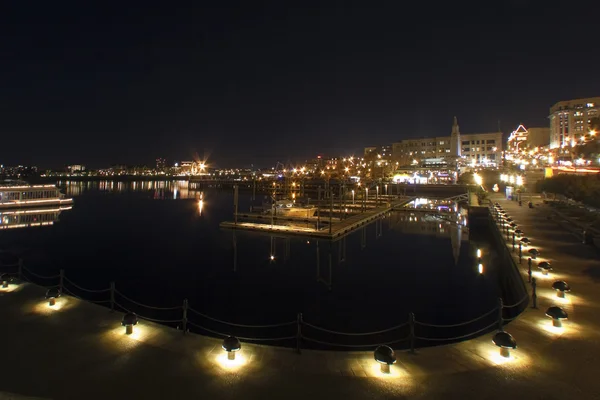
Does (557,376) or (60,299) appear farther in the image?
(60,299)

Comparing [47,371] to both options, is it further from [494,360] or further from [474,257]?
[474,257]


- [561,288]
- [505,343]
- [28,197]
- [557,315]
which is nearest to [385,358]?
[505,343]

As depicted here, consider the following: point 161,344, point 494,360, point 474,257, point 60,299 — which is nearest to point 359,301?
point 494,360

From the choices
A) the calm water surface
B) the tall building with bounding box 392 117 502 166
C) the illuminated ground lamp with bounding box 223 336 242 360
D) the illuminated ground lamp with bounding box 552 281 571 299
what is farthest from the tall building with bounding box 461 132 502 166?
the illuminated ground lamp with bounding box 223 336 242 360

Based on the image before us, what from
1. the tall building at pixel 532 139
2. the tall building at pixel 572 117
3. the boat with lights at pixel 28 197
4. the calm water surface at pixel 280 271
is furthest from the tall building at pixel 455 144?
the boat with lights at pixel 28 197

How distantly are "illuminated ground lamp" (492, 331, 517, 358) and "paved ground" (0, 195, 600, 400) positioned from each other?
0.14 meters

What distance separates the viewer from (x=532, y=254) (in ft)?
41.2

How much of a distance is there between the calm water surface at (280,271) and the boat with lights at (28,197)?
19608mm

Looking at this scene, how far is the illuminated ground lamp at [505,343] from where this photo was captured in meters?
5.81

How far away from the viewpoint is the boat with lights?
4438cm

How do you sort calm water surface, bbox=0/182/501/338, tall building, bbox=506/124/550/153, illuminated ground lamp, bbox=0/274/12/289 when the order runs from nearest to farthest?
illuminated ground lamp, bbox=0/274/12/289
calm water surface, bbox=0/182/501/338
tall building, bbox=506/124/550/153

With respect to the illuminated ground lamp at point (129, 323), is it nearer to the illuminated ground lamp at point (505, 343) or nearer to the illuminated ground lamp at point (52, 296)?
the illuminated ground lamp at point (52, 296)

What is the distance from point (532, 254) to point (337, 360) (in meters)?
10.6

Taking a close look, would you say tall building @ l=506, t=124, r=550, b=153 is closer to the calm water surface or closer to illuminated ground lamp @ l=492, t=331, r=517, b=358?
the calm water surface
